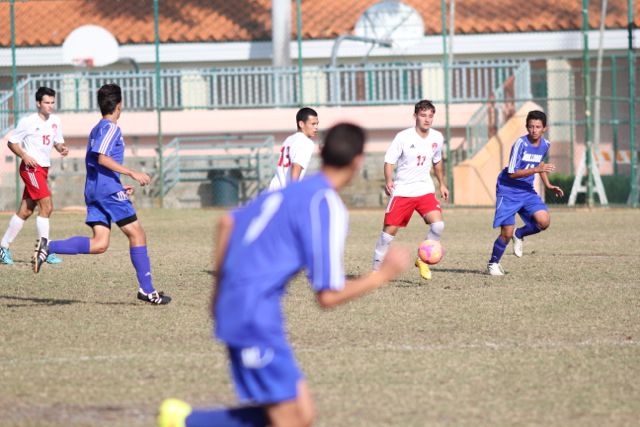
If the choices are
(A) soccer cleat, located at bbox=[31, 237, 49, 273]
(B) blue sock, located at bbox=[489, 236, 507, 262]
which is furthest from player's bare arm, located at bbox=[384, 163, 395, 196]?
(A) soccer cleat, located at bbox=[31, 237, 49, 273]

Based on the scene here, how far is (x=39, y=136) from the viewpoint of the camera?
14.7 metres

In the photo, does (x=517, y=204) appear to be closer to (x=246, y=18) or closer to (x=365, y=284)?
(x=365, y=284)

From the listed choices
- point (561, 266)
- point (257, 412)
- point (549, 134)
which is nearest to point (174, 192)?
point (549, 134)

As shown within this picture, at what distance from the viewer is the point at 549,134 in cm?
2867

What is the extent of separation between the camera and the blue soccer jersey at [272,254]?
473 cm

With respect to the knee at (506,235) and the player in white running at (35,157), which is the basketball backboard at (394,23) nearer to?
the player in white running at (35,157)

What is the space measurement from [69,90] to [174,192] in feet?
11.1

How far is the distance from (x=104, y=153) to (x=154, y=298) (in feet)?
4.34

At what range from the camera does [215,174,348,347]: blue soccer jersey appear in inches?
186

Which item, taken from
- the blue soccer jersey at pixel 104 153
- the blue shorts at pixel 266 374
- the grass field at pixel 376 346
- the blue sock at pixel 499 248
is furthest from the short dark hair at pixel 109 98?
the blue shorts at pixel 266 374

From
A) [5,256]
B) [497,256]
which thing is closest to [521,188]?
[497,256]

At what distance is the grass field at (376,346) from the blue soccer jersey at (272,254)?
1713mm

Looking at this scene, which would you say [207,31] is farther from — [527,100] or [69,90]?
[527,100]

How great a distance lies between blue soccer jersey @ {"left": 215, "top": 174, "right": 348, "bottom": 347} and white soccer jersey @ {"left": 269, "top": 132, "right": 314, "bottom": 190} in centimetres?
727
